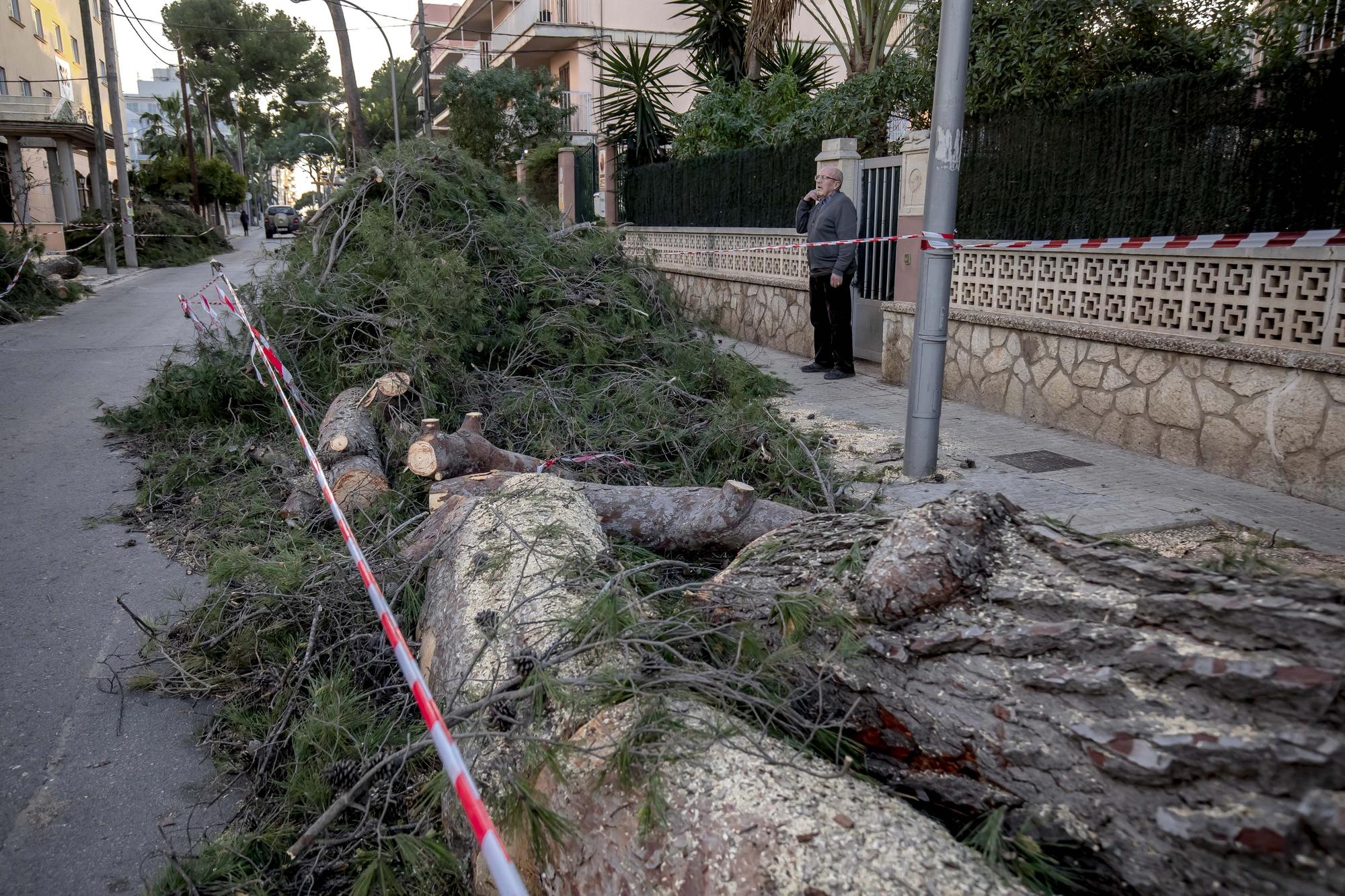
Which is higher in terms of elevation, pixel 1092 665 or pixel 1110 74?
pixel 1110 74

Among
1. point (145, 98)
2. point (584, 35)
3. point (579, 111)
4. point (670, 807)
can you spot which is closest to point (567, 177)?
point (579, 111)

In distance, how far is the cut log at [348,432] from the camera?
5.63 metres

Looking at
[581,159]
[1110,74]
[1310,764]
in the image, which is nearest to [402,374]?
[1310,764]

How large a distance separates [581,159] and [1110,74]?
15784mm

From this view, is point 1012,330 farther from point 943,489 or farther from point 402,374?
point 402,374

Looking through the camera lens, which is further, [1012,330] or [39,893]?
[1012,330]

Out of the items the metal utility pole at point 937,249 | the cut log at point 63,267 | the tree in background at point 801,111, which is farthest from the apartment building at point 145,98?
the metal utility pole at point 937,249

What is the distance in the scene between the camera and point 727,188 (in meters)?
14.2

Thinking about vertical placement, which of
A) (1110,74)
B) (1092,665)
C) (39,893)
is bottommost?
(39,893)

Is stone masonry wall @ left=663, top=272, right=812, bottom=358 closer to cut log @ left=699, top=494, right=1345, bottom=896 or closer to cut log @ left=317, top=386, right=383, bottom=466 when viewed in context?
cut log @ left=317, top=386, right=383, bottom=466

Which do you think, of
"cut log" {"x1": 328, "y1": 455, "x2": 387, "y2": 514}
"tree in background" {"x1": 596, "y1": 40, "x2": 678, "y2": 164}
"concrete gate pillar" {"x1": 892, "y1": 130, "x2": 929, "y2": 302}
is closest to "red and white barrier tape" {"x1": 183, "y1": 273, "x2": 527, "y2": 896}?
"cut log" {"x1": 328, "y1": 455, "x2": 387, "y2": 514}

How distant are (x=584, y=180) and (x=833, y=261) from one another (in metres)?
13.8

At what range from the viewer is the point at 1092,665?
6.93 ft

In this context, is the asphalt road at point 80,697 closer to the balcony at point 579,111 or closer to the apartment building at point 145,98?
the balcony at point 579,111
